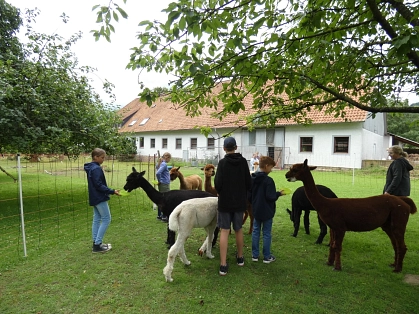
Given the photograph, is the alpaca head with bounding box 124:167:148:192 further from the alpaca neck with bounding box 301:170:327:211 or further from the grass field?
the alpaca neck with bounding box 301:170:327:211

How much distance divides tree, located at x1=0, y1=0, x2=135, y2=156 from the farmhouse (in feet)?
19.0

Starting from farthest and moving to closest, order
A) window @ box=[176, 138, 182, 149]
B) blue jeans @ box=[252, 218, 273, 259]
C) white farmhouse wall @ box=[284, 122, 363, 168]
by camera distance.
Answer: window @ box=[176, 138, 182, 149] → white farmhouse wall @ box=[284, 122, 363, 168] → blue jeans @ box=[252, 218, 273, 259]

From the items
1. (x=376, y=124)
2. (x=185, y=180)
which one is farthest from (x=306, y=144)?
(x=185, y=180)

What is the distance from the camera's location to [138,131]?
33094mm

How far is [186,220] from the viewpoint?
4.11 metres

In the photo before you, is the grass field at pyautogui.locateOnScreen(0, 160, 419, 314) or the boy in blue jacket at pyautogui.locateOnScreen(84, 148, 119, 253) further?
the boy in blue jacket at pyautogui.locateOnScreen(84, 148, 119, 253)

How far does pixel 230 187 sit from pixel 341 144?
1859cm

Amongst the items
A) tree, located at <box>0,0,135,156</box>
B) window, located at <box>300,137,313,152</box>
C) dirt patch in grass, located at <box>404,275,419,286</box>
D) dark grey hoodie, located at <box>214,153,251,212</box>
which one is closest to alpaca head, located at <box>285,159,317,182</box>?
dark grey hoodie, located at <box>214,153,251,212</box>

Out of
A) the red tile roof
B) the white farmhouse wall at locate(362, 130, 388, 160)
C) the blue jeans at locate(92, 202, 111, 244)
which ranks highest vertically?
the red tile roof

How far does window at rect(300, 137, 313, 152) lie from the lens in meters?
21.4

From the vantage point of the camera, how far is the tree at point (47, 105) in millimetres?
6879

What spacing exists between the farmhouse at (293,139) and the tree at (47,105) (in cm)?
578

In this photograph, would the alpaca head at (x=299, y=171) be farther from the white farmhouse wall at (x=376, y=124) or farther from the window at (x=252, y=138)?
the window at (x=252, y=138)

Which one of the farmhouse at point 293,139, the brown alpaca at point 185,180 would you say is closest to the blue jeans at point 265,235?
the brown alpaca at point 185,180
